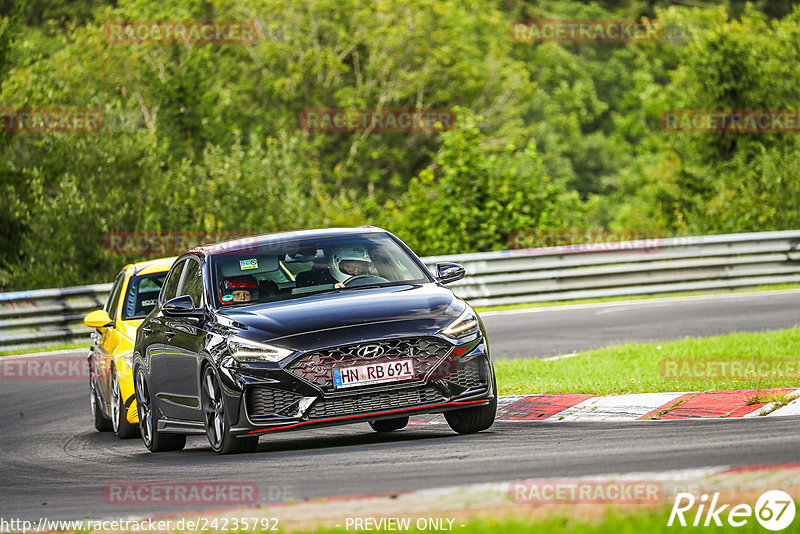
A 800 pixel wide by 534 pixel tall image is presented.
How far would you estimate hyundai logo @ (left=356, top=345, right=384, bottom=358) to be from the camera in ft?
29.4

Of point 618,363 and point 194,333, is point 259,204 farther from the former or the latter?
point 194,333

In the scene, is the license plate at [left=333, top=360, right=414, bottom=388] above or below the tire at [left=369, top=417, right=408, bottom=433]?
above

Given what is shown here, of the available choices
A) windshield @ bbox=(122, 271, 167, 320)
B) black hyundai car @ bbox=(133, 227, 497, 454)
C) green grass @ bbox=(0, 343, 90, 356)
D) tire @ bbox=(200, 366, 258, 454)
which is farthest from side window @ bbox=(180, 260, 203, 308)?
green grass @ bbox=(0, 343, 90, 356)

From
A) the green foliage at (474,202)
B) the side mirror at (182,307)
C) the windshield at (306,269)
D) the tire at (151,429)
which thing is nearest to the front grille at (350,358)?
the windshield at (306,269)

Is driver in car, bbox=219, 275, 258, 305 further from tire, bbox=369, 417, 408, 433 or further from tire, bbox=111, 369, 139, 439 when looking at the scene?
tire, bbox=111, 369, 139, 439

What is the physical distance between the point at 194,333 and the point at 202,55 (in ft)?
126

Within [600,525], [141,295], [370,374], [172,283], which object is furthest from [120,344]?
[600,525]

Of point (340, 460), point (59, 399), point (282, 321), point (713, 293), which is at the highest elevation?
point (282, 321)

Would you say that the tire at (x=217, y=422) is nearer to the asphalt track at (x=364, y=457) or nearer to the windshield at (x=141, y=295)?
the asphalt track at (x=364, y=457)

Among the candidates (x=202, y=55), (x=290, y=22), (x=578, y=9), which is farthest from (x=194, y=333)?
(x=578, y=9)

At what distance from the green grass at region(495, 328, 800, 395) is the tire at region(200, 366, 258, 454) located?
3.34 m

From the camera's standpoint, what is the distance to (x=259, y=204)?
30.6 meters

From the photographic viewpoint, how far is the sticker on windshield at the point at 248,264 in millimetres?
10258

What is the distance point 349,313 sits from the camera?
920cm
